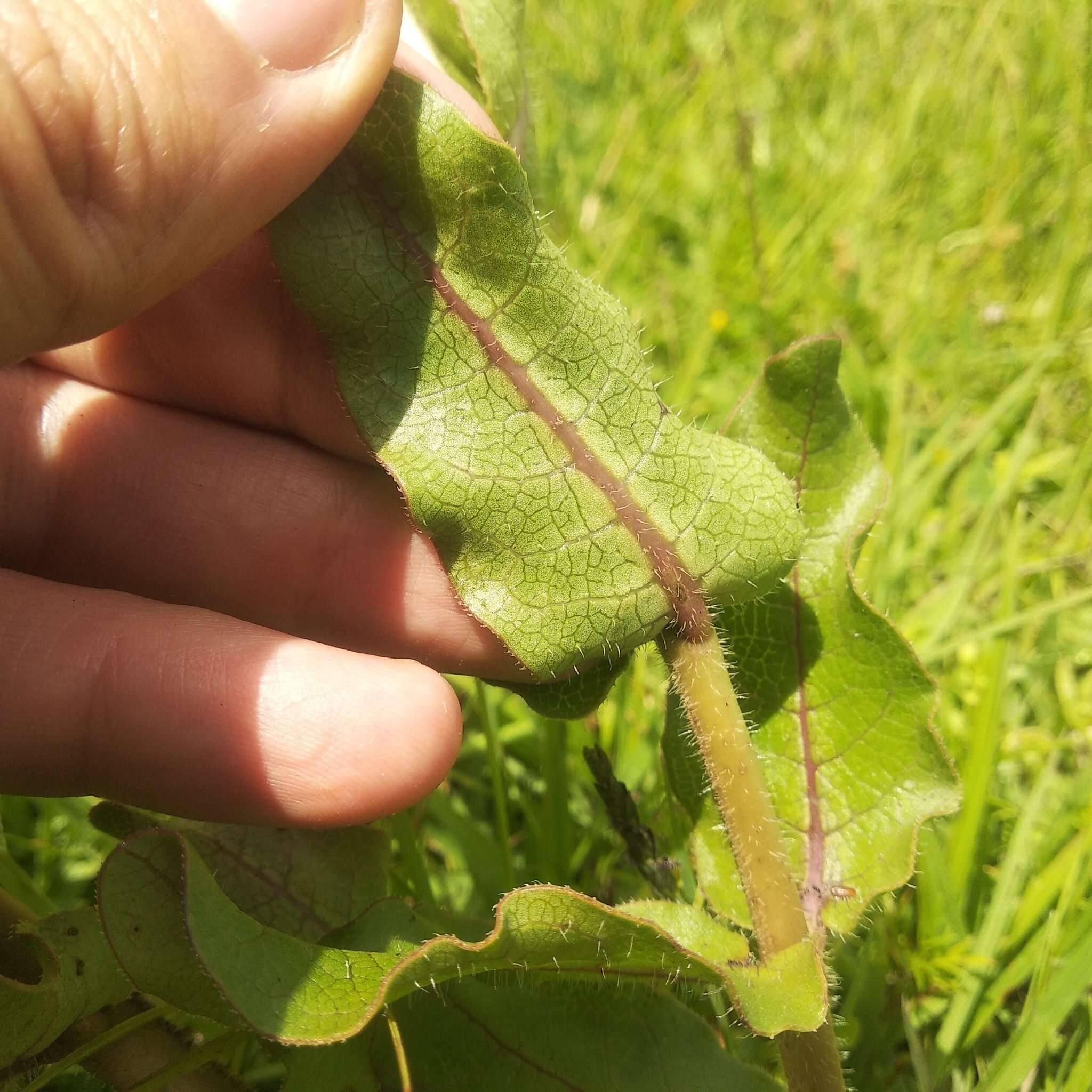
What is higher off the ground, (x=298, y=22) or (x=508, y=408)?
(x=298, y=22)

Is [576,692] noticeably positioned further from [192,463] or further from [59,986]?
[192,463]

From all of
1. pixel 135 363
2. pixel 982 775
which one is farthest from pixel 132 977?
pixel 982 775

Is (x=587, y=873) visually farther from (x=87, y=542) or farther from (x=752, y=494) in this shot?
(x=87, y=542)

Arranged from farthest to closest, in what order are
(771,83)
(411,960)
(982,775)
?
(771,83) < (982,775) < (411,960)

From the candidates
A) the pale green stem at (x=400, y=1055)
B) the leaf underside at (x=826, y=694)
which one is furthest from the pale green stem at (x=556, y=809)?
the pale green stem at (x=400, y=1055)

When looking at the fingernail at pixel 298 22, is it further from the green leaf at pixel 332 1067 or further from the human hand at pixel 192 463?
the green leaf at pixel 332 1067

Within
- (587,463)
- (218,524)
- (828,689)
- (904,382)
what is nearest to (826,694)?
(828,689)

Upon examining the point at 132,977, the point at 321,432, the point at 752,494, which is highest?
the point at 752,494
